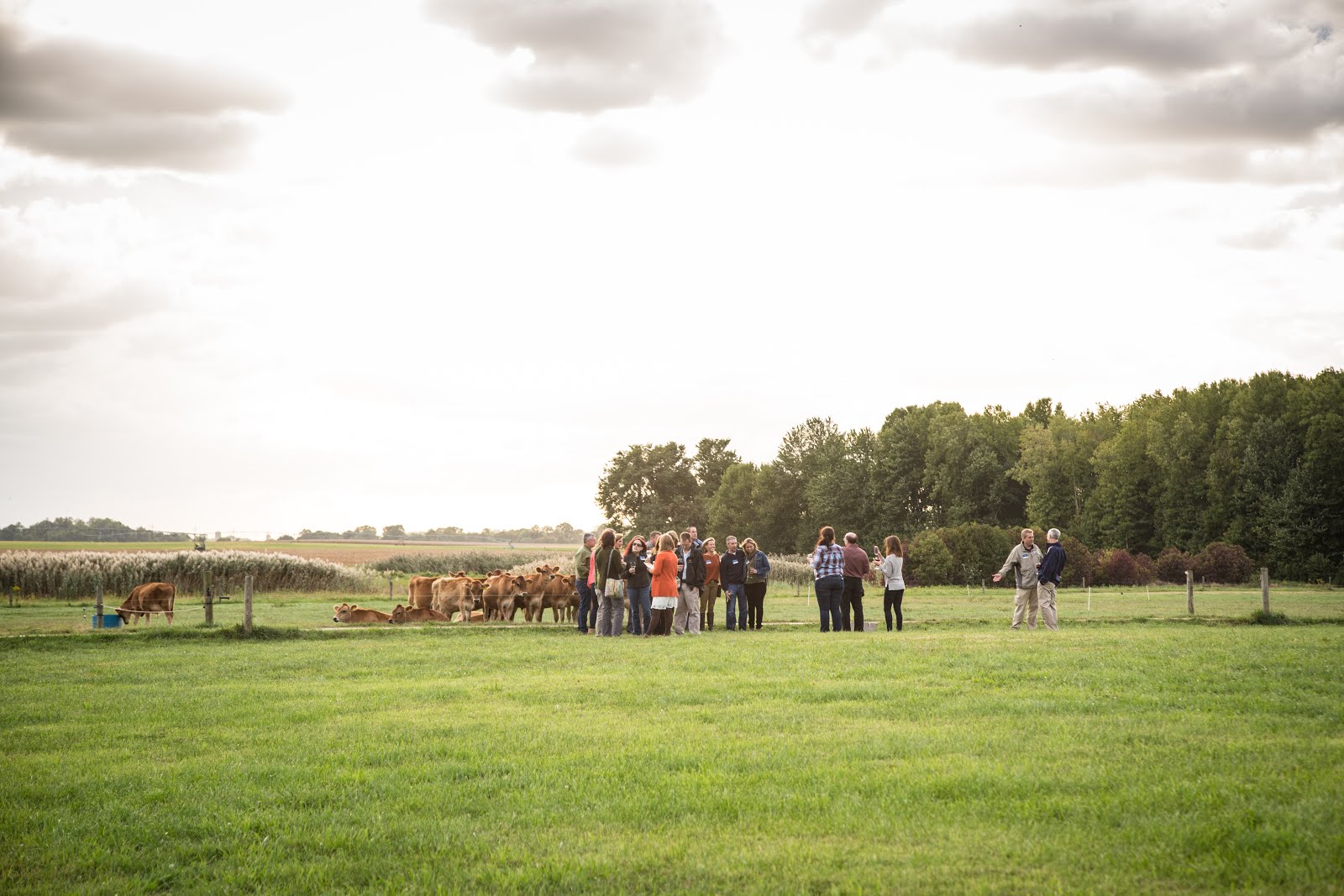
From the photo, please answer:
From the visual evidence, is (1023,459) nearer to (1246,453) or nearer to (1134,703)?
(1246,453)

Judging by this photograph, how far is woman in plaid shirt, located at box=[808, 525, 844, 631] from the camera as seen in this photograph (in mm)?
21562

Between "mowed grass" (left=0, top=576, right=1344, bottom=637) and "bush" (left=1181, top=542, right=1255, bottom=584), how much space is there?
17086mm

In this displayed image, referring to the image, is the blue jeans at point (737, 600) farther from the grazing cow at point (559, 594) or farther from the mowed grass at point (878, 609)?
the grazing cow at point (559, 594)

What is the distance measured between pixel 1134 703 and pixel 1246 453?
6451cm

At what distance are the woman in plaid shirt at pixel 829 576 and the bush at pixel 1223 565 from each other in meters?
46.4

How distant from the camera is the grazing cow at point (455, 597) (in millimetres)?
27578

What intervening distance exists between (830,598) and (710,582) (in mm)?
3354

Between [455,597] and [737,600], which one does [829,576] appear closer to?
[737,600]

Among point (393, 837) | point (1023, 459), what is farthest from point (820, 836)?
point (1023, 459)

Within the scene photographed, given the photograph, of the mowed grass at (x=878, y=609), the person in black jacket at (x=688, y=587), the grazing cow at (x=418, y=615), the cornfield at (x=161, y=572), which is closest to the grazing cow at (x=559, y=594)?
the mowed grass at (x=878, y=609)

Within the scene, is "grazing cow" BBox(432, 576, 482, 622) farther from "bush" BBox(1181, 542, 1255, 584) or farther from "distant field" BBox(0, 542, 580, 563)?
"bush" BBox(1181, 542, 1255, 584)

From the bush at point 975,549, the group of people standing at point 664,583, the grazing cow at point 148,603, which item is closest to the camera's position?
the group of people standing at point 664,583

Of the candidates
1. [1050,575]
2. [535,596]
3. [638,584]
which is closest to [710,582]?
[638,584]

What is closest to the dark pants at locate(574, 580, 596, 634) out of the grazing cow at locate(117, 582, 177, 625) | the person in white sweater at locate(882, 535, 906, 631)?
the person in white sweater at locate(882, 535, 906, 631)
